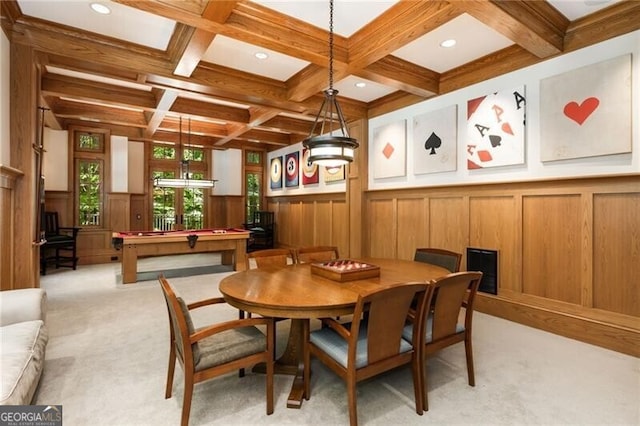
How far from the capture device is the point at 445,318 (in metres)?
2.13

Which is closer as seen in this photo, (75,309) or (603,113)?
(603,113)

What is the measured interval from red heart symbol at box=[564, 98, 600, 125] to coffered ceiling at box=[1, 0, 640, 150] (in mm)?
551

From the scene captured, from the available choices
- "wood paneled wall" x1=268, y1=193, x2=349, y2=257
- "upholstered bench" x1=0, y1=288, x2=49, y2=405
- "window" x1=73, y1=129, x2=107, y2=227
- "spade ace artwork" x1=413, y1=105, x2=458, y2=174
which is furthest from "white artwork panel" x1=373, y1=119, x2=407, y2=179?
"window" x1=73, y1=129, x2=107, y2=227

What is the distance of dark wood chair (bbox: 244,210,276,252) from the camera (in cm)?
802

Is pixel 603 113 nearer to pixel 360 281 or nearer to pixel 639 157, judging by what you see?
pixel 639 157

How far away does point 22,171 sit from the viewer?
10.1 feet

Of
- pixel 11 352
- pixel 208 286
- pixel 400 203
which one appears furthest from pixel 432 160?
pixel 11 352

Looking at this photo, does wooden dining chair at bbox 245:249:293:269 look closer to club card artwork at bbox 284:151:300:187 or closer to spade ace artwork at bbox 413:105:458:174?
spade ace artwork at bbox 413:105:458:174

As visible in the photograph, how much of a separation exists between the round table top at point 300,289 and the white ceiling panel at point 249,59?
2.41 m

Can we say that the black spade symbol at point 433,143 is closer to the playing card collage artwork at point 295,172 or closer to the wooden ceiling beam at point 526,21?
the wooden ceiling beam at point 526,21

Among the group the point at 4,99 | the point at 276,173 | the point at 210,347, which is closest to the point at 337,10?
the point at 210,347

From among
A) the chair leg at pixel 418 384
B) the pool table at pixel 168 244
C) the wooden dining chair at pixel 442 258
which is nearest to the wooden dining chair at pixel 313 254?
the wooden dining chair at pixel 442 258

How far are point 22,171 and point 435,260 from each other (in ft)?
13.7

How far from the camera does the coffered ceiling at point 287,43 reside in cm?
265
